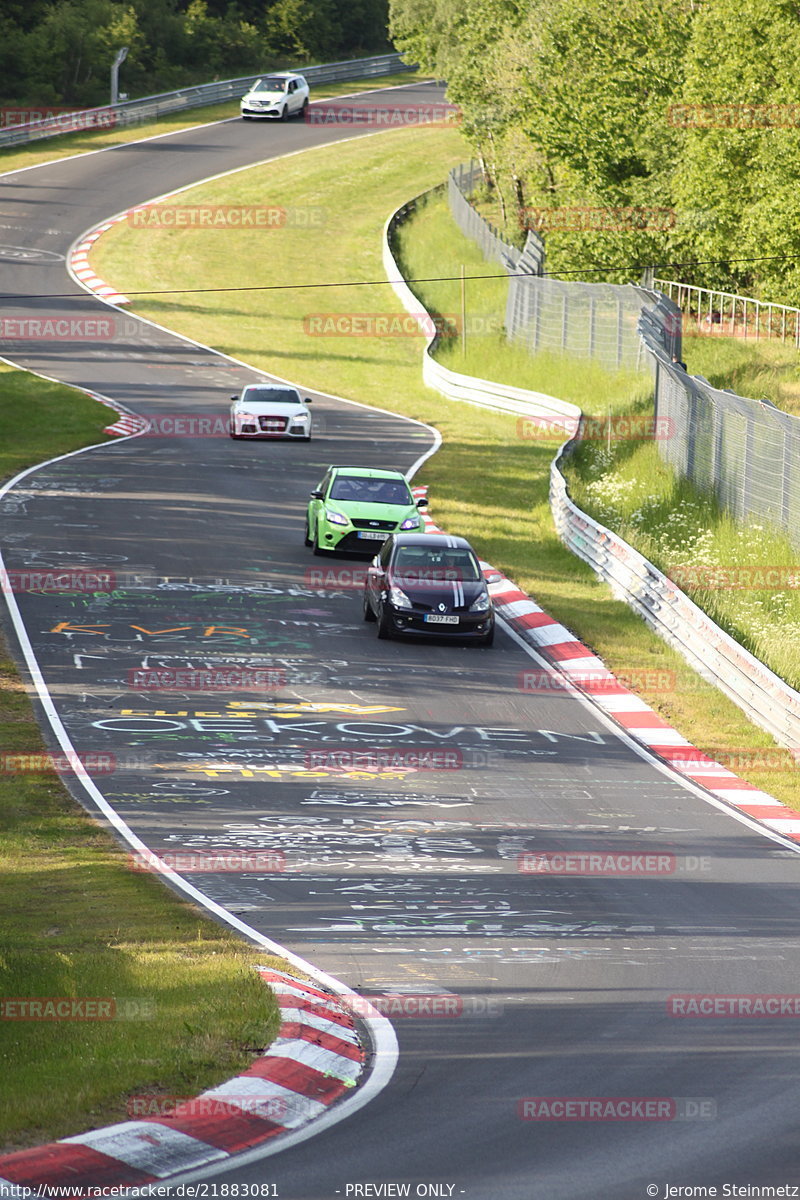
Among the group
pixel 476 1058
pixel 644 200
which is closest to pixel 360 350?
pixel 644 200

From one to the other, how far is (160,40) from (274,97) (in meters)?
10.8

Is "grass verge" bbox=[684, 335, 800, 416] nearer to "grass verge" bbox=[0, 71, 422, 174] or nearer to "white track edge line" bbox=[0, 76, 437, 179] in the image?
"white track edge line" bbox=[0, 76, 437, 179]

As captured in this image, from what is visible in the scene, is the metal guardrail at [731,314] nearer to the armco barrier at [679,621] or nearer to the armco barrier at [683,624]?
the armco barrier at [679,621]

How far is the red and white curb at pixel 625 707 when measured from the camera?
1534cm

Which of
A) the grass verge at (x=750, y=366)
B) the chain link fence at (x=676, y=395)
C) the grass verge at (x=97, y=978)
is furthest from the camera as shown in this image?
the grass verge at (x=750, y=366)

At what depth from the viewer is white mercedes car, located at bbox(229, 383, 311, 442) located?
119ft

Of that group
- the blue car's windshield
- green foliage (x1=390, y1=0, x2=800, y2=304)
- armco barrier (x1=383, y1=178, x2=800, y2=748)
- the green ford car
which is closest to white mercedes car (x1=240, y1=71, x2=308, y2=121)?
green foliage (x1=390, y1=0, x2=800, y2=304)

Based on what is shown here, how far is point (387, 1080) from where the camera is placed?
8.04 m

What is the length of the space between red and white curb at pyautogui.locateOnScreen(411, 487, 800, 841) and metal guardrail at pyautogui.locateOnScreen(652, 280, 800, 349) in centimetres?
1351

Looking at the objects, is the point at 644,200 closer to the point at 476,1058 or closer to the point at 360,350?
the point at 360,350

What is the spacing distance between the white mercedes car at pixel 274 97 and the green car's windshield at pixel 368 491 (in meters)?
52.7

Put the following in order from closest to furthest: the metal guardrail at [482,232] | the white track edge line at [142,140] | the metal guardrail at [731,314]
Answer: the metal guardrail at [731,314] < the metal guardrail at [482,232] < the white track edge line at [142,140]

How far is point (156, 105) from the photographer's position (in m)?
75.1

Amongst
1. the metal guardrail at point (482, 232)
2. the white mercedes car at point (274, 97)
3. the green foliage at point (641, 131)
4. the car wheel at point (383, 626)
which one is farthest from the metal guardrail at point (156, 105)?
the car wheel at point (383, 626)
